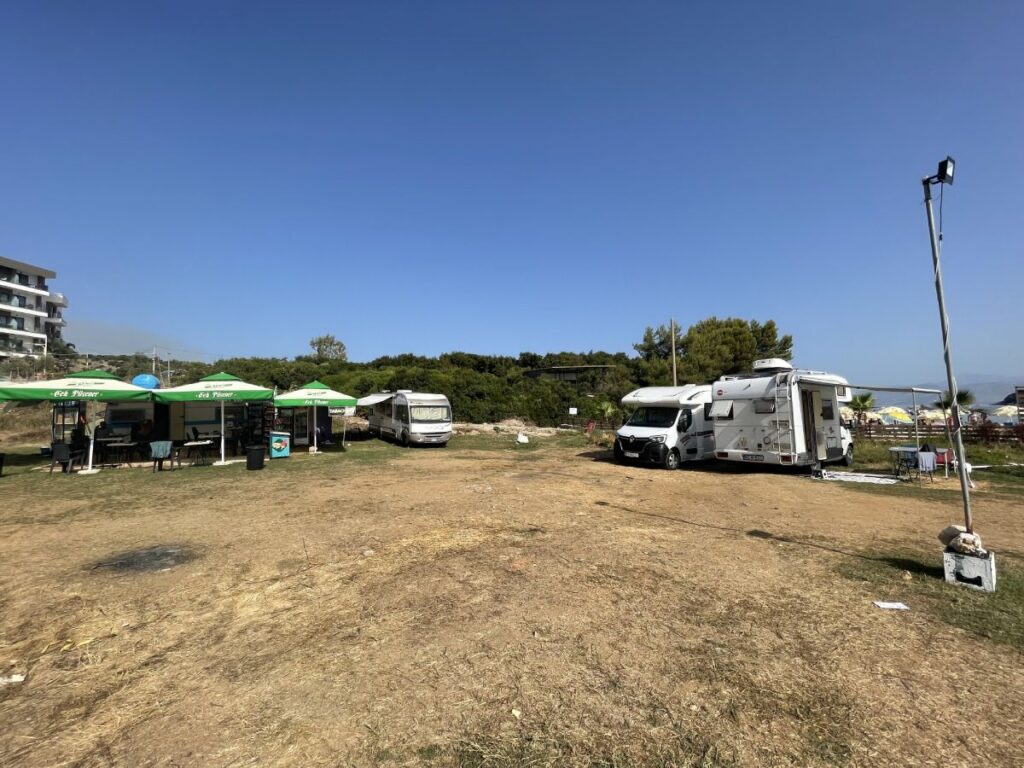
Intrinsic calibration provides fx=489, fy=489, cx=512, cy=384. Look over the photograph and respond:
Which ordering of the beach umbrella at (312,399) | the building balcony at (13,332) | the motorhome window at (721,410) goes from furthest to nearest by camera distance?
1. the building balcony at (13,332)
2. the beach umbrella at (312,399)
3. the motorhome window at (721,410)

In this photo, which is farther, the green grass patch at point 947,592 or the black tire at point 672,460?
the black tire at point 672,460

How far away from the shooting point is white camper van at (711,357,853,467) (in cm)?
1289

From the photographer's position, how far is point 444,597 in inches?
193

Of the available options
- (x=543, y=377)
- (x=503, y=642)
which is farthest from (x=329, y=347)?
(x=503, y=642)

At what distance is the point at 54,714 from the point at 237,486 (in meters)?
9.55

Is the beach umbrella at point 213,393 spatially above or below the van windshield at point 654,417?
above

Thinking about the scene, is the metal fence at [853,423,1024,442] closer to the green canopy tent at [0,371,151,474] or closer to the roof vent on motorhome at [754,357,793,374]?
the roof vent on motorhome at [754,357,793,374]

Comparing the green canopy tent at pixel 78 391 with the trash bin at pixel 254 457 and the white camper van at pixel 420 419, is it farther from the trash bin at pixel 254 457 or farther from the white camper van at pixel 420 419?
the white camper van at pixel 420 419

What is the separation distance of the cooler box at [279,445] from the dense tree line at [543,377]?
52.3 ft

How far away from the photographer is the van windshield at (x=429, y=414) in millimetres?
21844

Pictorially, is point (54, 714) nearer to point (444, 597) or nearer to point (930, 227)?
point (444, 597)

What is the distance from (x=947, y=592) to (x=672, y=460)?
1015 centimetres

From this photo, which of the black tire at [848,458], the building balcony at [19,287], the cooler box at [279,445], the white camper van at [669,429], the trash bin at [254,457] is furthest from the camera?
the building balcony at [19,287]

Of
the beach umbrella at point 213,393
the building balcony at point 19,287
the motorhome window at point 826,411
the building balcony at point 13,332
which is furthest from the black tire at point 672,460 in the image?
the building balcony at point 19,287
